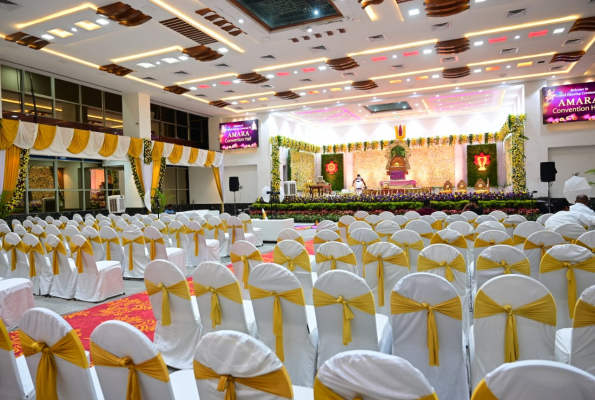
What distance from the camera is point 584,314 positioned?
1.90 metres

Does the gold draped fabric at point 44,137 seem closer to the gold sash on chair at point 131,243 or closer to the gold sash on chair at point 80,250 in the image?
the gold sash on chair at point 131,243

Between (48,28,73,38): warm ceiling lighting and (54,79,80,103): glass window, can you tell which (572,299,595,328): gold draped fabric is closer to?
(48,28,73,38): warm ceiling lighting

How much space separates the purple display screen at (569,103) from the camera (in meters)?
14.2

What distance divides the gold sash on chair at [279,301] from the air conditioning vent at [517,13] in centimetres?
977

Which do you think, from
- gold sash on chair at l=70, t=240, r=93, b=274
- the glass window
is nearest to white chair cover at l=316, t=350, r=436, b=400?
gold sash on chair at l=70, t=240, r=93, b=274

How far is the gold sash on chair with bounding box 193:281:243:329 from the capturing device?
272 cm

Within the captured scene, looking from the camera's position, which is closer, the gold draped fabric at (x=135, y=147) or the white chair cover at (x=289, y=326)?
the white chair cover at (x=289, y=326)

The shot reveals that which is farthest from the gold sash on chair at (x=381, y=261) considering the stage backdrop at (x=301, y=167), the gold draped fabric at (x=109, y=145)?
the stage backdrop at (x=301, y=167)

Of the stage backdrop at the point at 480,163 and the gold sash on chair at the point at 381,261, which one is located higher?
the stage backdrop at the point at 480,163

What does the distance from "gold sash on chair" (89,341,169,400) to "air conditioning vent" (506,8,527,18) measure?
10.8 m

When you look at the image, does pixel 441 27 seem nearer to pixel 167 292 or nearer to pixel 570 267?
pixel 570 267

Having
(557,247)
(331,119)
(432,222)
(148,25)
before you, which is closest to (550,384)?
(557,247)

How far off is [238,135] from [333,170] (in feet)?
23.7

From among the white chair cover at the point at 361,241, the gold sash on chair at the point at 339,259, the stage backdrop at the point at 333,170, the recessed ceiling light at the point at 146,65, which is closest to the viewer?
the gold sash on chair at the point at 339,259
